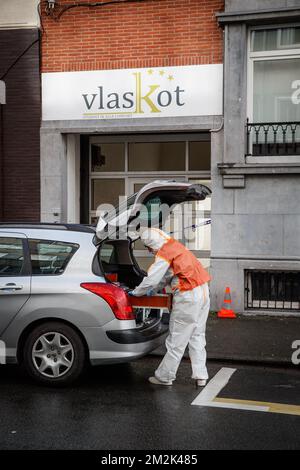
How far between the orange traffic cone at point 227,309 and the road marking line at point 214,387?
3.03m

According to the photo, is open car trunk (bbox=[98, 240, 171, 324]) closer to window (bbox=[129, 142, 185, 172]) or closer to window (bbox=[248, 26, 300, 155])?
window (bbox=[248, 26, 300, 155])

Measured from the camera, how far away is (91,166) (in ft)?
39.4

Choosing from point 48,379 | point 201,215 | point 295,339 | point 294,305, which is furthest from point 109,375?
point 201,215

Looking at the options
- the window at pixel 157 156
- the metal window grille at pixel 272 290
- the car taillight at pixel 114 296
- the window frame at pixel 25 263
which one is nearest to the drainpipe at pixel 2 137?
the window at pixel 157 156

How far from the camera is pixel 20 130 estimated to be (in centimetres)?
1130

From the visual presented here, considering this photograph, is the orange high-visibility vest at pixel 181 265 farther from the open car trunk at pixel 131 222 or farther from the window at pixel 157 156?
the window at pixel 157 156

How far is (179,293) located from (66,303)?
116 centimetres

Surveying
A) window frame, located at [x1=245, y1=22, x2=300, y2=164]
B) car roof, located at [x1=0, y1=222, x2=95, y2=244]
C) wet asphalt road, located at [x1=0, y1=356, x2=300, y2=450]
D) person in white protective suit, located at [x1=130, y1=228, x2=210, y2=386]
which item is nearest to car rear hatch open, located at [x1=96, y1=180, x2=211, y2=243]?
car roof, located at [x1=0, y1=222, x2=95, y2=244]

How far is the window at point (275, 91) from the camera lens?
407 inches

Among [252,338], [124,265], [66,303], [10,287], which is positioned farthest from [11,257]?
[252,338]

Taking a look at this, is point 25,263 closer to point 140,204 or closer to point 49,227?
point 49,227

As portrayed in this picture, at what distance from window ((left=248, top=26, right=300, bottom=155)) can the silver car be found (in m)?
4.69

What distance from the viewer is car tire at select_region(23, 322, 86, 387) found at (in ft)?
18.8

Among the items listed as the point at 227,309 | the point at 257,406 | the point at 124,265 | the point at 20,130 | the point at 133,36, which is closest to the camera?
the point at 257,406
